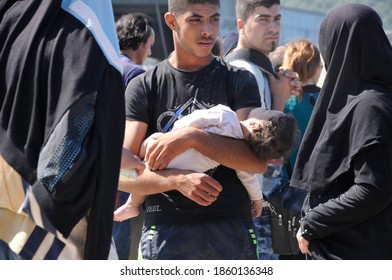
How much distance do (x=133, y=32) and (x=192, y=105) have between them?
7.62 ft

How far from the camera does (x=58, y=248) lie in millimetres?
2732

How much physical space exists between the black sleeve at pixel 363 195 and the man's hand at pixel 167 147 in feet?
2.48

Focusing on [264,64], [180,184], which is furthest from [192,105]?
[264,64]

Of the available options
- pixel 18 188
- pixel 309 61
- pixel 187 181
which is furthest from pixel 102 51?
pixel 309 61

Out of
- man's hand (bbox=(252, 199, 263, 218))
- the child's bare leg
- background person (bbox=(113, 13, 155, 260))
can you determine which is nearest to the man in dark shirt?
the child's bare leg

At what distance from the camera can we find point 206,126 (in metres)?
3.87

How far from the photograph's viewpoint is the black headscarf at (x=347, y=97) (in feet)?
12.4

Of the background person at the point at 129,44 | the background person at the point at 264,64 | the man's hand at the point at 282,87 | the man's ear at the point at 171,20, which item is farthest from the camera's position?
the background person at the point at 129,44

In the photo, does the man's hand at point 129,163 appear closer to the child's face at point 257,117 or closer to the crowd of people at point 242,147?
the crowd of people at point 242,147

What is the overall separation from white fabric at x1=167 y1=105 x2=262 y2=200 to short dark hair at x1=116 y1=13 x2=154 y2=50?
2342 millimetres

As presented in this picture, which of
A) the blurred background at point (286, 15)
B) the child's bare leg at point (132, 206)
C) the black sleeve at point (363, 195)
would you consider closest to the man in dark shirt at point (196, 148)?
the child's bare leg at point (132, 206)

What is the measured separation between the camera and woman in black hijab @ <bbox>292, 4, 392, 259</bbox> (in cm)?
377

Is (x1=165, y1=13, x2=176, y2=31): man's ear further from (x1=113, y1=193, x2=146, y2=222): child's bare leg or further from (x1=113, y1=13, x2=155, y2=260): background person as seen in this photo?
(x1=113, y1=13, x2=155, y2=260): background person
